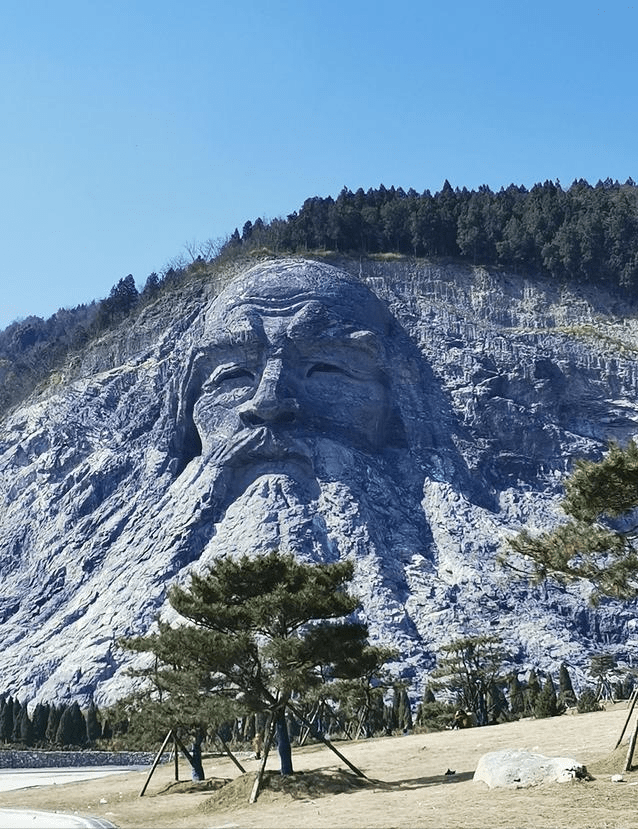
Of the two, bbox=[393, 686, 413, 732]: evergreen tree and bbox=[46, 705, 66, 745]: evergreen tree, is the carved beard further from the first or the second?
bbox=[46, 705, 66, 745]: evergreen tree

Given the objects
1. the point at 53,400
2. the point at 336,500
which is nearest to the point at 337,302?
the point at 336,500

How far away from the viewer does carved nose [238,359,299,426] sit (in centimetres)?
7962

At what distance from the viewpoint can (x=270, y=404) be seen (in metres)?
79.5

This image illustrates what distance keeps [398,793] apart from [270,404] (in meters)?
59.0

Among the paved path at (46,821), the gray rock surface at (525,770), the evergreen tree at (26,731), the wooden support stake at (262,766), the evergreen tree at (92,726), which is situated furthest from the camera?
the evergreen tree at (92,726)

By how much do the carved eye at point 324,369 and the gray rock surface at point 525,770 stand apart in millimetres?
64765

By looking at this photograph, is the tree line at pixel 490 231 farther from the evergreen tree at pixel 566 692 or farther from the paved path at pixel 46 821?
the paved path at pixel 46 821

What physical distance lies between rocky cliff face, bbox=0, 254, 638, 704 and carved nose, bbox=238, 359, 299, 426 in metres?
0.18

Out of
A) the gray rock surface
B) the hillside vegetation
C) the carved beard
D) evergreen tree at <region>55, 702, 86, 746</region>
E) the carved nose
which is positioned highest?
the hillside vegetation

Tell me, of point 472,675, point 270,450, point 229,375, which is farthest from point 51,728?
point 229,375

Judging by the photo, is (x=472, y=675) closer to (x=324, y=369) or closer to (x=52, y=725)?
(x=52, y=725)

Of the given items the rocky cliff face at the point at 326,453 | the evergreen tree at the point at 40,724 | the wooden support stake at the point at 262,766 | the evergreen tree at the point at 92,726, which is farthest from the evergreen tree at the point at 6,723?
the wooden support stake at the point at 262,766

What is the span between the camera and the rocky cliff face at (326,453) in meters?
68.6

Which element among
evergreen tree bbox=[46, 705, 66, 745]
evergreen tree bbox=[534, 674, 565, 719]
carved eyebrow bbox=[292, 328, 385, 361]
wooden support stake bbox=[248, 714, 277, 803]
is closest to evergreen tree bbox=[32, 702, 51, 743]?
evergreen tree bbox=[46, 705, 66, 745]
